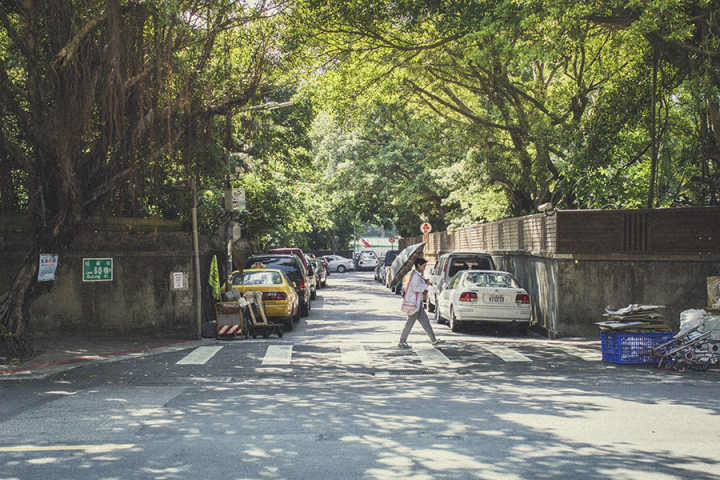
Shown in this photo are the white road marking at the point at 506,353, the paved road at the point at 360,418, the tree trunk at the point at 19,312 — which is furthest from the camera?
the white road marking at the point at 506,353

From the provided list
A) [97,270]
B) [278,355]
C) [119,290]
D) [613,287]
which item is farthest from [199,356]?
[613,287]

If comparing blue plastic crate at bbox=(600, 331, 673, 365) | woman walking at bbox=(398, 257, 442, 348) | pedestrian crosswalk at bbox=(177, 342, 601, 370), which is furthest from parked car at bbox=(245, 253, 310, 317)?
blue plastic crate at bbox=(600, 331, 673, 365)

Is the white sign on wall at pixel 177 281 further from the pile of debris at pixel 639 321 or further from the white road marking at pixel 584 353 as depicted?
the pile of debris at pixel 639 321

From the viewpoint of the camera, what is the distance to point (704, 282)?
15.7 metres

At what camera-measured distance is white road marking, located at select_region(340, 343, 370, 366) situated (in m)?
12.3

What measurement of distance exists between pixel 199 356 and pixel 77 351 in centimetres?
253

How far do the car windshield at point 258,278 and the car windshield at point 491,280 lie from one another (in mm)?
4828

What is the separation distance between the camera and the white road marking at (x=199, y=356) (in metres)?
12.2

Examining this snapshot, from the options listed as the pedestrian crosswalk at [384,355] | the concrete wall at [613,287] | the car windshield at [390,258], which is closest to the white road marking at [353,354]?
the pedestrian crosswalk at [384,355]

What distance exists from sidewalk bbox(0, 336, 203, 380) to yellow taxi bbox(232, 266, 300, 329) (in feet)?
7.59

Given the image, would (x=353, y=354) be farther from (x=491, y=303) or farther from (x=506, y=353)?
(x=491, y=303)

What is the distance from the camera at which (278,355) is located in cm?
→ 1294

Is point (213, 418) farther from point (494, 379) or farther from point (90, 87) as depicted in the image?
point (90, 87)

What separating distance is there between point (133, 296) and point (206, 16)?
635 cm
